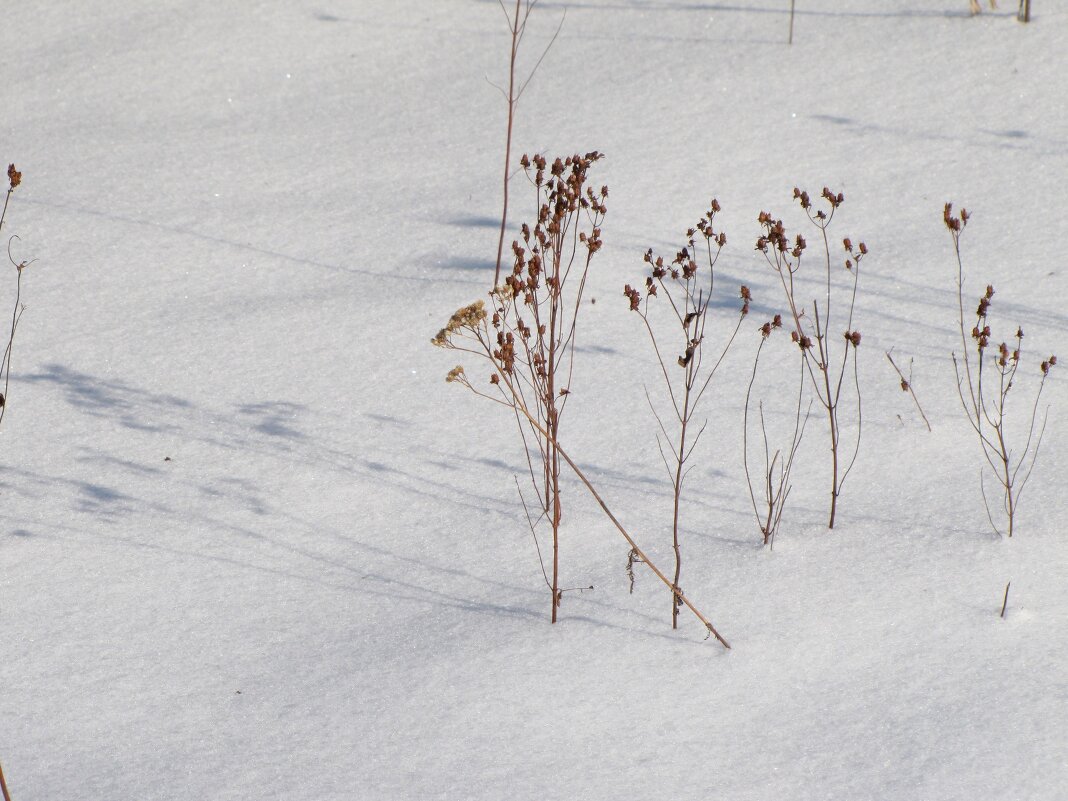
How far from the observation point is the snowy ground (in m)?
1.98

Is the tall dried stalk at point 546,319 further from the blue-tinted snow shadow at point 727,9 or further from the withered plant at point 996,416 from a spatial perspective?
the blue-tinted snow shadow at point 727,9

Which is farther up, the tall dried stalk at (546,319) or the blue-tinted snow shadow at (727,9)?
the blue-tinted snow shadow at (727,9)

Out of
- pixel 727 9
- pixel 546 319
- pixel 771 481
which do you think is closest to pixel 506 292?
pixel 771 481

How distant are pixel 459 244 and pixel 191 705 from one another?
223 centimetres

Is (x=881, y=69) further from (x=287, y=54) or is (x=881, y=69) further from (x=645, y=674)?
(x=645, y=674)

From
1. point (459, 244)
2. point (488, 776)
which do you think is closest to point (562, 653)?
point (488, 776)

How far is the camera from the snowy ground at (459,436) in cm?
198

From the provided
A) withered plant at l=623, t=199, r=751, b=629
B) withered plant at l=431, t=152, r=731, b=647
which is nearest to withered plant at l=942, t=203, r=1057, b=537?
withered plant at l=623, t=199, r=751, b=629

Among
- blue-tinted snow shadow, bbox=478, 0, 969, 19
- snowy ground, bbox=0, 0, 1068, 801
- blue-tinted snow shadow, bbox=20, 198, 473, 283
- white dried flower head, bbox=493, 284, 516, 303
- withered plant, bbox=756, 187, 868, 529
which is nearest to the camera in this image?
snowy ground, bbox=0, 0, 1068, 801

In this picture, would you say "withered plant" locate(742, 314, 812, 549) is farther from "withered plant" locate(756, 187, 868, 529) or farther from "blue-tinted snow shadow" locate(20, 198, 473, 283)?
"blue-tinted snow shadow" locate(20, 198, 473, 283)

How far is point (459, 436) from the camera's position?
3.06 meters

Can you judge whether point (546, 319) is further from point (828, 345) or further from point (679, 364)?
point (679, 364)

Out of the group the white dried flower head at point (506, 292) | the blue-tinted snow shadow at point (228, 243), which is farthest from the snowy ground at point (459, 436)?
the white dried flower head at point (506, 292)

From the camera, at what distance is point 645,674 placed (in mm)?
2115
